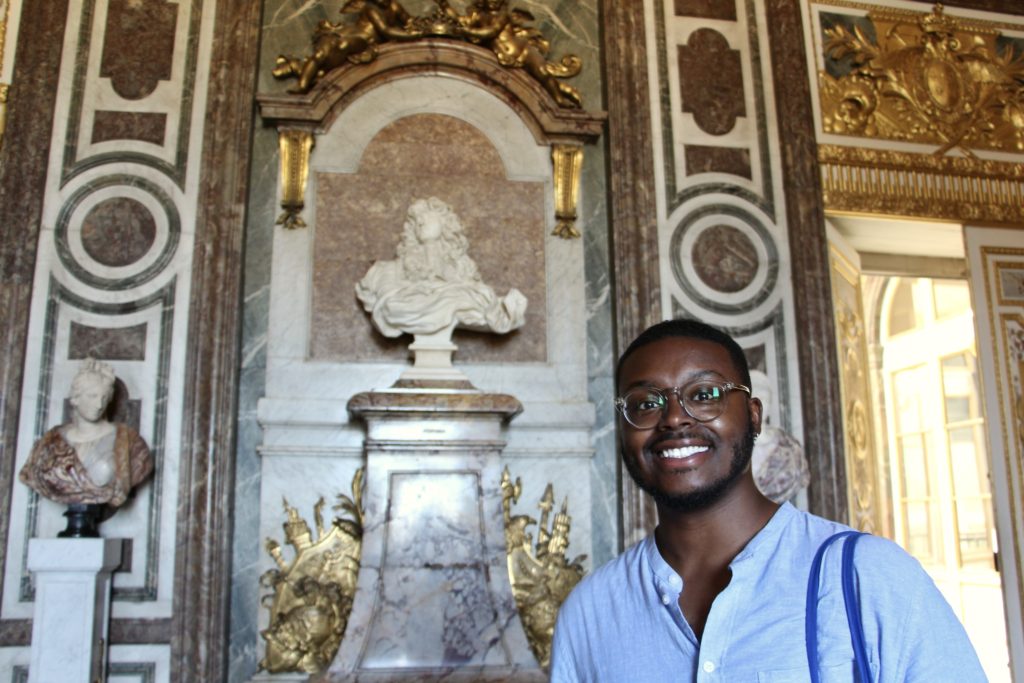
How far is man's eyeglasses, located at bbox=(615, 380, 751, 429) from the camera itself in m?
1.27

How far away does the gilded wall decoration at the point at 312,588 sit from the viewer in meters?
3.95

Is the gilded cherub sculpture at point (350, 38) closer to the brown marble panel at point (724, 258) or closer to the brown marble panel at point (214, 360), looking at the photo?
the brown marble panel at point (214, 360)

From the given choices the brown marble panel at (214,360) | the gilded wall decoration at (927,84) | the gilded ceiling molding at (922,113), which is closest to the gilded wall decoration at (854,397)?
the gilded ceiling molding at (922,113)

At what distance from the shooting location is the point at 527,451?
444cm

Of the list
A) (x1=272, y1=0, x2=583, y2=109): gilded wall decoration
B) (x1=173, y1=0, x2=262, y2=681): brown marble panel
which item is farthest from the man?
(x1=272, y1=0, x2=583, y2=109): gilded wall decoration

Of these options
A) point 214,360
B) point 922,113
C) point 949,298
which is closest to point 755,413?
point 214,360

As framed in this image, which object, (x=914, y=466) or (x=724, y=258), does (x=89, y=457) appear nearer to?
(x=724, y=258)

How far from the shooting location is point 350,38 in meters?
4.67

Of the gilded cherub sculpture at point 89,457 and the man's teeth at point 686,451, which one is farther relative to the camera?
the gilded cherub sculpture at point 89,457

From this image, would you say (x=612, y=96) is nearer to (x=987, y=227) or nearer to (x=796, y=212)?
(x=796, y=212)

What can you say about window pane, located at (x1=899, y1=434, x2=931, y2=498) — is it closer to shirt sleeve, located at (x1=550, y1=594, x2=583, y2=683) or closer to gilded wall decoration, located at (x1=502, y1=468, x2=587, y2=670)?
gilded wall decoration, located at (x1=502, y1=468, x2=587, y2=670)

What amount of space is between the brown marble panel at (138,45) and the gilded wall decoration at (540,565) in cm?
261

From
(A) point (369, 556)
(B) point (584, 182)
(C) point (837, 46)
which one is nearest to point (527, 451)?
(A) point (369, 556)

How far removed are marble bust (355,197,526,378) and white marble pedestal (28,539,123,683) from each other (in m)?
1.54
